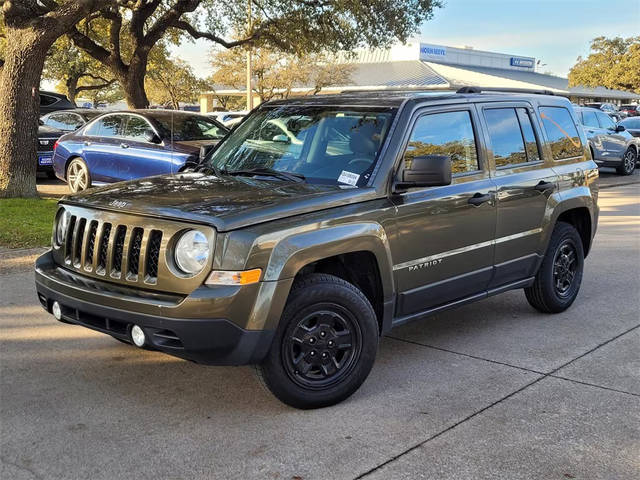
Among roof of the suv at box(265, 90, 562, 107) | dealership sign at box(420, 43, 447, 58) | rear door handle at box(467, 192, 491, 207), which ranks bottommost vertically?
rear door handle at box(467, 192, 491, 207)

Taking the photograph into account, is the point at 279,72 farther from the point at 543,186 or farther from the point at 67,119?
the point at 543,186

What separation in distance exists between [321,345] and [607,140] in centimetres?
1770

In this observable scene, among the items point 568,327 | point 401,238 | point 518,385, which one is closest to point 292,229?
point 401,238

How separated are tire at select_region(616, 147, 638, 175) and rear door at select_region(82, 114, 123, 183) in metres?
14.3

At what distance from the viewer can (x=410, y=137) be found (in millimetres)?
4664

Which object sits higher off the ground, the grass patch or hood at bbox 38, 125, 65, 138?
hood at bbox 38, 125, 65, 138

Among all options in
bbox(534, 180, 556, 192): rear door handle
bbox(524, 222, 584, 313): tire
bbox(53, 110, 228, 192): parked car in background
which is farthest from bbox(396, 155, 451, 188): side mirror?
bbox(53, 110, 228, 192): parked car in background

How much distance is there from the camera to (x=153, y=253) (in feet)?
12.6

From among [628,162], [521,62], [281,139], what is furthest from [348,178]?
[521,62]

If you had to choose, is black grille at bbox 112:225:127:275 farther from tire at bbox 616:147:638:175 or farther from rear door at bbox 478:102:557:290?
tire at bbox 616:147:638:175

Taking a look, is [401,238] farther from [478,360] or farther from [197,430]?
[197,430]

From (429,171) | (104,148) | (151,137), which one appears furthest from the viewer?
(104,148)

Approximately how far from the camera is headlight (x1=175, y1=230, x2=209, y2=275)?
3725 mm

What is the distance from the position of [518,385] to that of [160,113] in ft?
30.3
